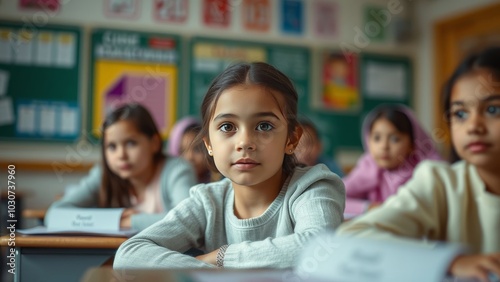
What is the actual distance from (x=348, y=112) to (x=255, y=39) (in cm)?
112

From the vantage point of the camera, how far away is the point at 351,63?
516 centimetres

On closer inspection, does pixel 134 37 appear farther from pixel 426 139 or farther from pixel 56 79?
pixel 426 139

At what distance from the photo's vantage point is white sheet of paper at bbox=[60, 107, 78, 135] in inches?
169

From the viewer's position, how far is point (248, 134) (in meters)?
1.15

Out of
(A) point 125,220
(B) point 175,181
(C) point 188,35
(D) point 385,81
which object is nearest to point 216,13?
(C) point 188,35

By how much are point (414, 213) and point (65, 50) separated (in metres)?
3.84

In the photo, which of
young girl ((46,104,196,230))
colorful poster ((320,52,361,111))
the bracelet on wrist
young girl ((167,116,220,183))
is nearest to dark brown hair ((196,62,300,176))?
the bracelet on wrist

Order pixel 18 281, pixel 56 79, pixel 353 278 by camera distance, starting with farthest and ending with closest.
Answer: pixel 56 79
pixel 18 281
pixel 353 278

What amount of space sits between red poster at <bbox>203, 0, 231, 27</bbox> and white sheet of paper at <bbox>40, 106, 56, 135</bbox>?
149 centimetres

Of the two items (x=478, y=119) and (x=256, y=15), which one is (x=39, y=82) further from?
(x=478, y=119)

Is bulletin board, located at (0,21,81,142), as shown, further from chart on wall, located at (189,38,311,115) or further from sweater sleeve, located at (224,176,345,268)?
sweater sleeve, located at (224,176,345,268)

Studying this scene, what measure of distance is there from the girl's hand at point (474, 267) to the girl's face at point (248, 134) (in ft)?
1.76

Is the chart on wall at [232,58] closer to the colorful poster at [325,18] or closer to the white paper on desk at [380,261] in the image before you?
the colorful poster at [325,18]

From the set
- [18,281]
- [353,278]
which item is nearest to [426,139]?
[18,281]
